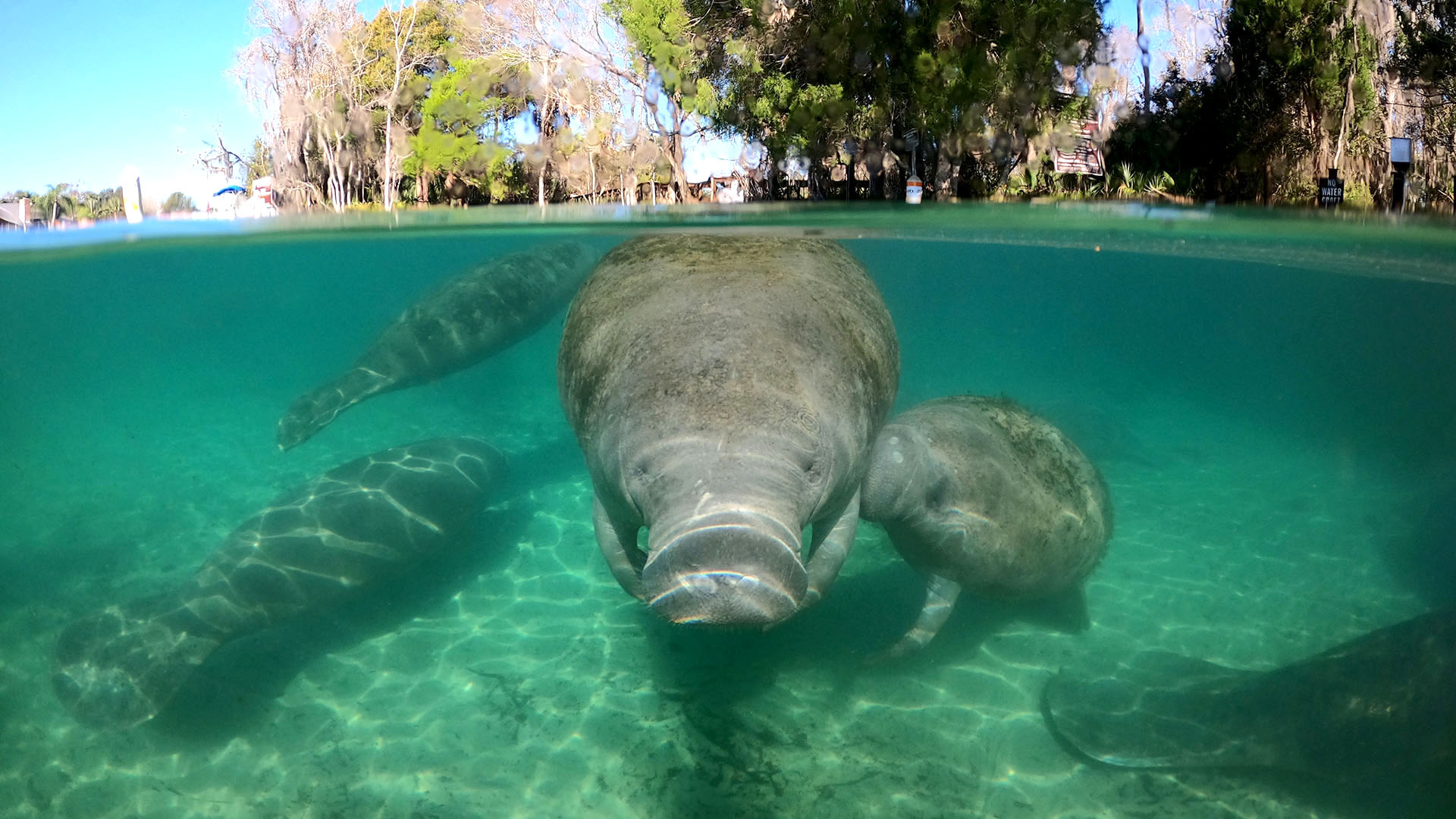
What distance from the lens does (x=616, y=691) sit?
5.27m

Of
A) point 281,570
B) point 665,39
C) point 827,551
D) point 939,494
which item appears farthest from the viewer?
point 665,39

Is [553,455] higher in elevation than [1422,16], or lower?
lower

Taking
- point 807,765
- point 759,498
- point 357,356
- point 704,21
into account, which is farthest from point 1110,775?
point 704,21

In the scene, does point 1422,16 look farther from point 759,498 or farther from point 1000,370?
point 1000,370

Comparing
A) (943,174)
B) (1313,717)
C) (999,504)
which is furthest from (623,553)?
(943,174)

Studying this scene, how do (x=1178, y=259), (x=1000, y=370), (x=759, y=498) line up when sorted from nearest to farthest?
(x=759, y=498)
(x=1178, y=259)
(x=1000, y=370)

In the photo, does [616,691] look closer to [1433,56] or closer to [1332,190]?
[1332,190]

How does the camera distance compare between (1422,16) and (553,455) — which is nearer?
(553,455)

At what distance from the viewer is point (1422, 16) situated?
12.9 meters

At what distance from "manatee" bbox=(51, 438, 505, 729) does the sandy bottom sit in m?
0.30

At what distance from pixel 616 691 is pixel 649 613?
28.2 inches

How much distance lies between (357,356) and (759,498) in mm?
6801

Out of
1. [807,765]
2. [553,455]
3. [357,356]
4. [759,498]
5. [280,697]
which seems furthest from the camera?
[553,455]


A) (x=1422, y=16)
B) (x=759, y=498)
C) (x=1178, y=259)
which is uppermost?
(x=1422, y=16)
